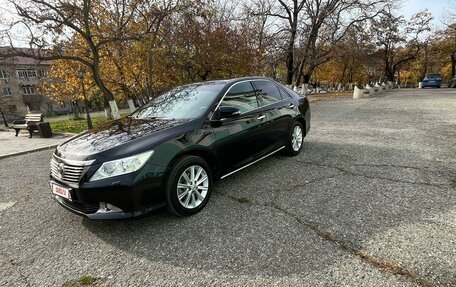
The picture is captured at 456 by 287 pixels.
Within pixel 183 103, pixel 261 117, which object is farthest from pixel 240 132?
pixel 183 103

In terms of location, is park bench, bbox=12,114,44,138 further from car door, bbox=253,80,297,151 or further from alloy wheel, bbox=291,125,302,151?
alloy wheel, bbox=291,125,302,151

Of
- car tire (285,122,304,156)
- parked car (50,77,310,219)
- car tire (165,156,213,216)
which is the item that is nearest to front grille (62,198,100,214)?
parked car (50,77,310,219)

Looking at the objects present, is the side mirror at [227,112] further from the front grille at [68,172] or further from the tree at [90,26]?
the tree at [90,26]

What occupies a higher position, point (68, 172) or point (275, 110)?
point (275, 110)

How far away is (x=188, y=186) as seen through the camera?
3.07m

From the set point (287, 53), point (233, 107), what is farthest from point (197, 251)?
point (287, 53)

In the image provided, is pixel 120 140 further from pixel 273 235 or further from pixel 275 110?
pixel 275 110

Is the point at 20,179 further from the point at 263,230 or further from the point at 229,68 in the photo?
the point at 229,68

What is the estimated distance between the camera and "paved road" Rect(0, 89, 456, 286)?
2.15 meters

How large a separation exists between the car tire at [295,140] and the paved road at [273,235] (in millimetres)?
604

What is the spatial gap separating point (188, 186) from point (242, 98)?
1.68 m

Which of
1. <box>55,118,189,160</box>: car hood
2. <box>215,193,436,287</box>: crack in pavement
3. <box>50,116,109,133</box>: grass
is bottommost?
<box>215,193,436,287</box>: crack in pavement

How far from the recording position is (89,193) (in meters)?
2.59

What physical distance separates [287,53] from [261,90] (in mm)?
17110
